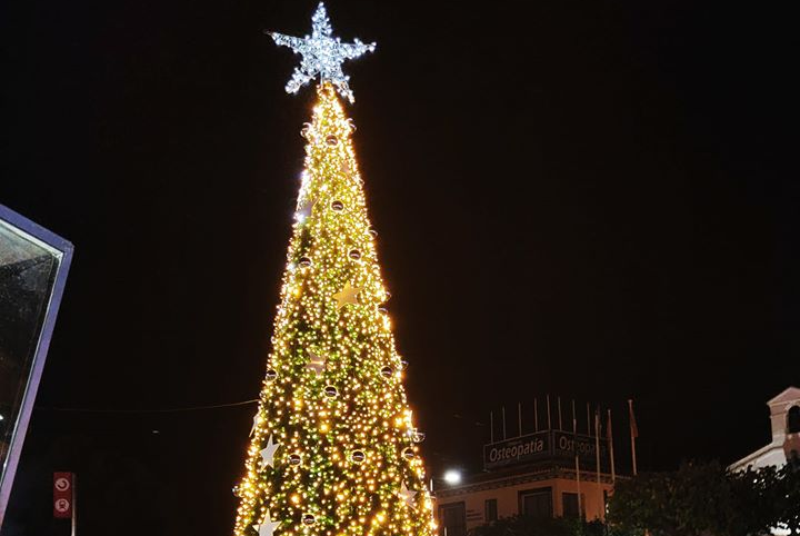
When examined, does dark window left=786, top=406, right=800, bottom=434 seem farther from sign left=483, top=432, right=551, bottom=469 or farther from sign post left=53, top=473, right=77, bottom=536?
sign post left=53, top=473, right=77, bottom=536

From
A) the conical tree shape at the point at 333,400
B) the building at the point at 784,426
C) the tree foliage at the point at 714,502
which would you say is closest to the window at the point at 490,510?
the building at the point at 784,426

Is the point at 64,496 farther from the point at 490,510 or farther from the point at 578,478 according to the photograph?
the point at 490,510

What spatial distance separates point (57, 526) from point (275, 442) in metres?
23.5

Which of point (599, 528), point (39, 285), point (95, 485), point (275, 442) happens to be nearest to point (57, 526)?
point (95, 485)

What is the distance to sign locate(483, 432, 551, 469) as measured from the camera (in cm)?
3841

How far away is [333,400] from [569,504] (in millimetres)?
28104

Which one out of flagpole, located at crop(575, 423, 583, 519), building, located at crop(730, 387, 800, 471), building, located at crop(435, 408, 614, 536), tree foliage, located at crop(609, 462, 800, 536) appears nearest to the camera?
tree foliage, located at crop(609, 462, 800, 536)

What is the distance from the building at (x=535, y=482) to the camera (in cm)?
3672

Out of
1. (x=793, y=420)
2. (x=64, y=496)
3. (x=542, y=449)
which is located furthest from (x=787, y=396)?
(x=64, y=496)

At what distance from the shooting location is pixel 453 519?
42.4m

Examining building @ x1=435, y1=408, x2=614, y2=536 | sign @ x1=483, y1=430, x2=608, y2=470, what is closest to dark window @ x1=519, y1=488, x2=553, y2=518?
building @ x1=435, y1=408, x2=614, y2=536

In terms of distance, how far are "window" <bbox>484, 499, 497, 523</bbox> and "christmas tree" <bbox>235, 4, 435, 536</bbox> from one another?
29429 millimetres

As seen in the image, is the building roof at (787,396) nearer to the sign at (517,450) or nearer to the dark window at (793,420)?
the dark window at (793,420)

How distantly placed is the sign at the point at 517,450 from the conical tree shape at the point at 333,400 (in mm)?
27844
